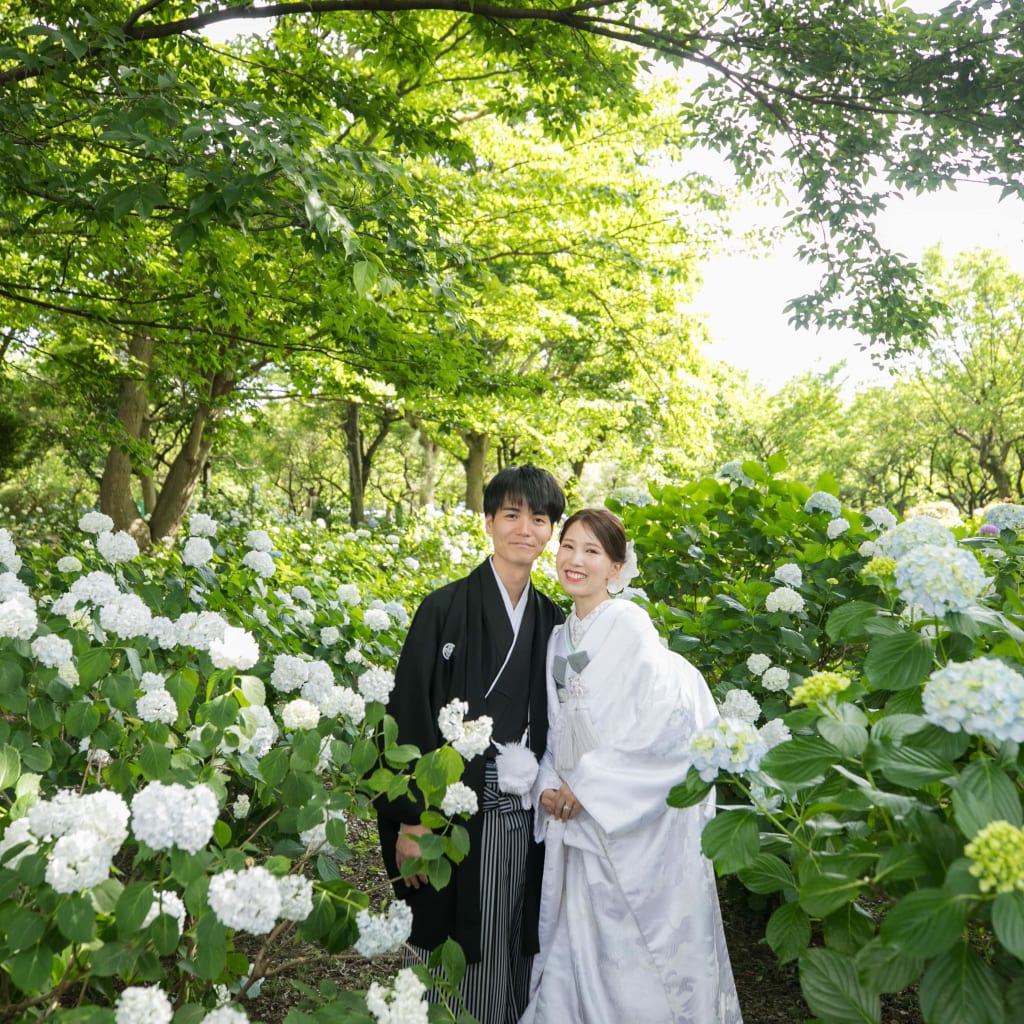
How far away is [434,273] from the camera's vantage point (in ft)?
13.5

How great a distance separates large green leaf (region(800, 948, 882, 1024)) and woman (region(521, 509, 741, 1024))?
1.22m

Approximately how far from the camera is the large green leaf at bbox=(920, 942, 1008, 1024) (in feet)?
3.51

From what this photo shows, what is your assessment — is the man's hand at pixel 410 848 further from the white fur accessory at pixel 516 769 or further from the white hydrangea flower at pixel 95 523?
the white hydrangea flower at pixel 95 523

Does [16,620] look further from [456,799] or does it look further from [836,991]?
[836,991]

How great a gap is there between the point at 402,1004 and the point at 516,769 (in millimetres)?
1156

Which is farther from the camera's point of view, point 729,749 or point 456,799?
point 456,799

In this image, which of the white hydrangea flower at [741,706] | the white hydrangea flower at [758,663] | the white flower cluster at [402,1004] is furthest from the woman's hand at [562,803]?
the white flower cluster at [402,1004]

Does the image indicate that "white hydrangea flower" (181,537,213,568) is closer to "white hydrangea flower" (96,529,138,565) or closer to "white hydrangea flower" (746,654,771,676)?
"white hydrangea flower" (96,529,138,565)

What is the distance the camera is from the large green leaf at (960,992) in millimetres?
1069

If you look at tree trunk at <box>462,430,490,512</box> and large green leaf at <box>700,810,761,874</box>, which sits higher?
tree trunk at <box>462,430,490,512</box>

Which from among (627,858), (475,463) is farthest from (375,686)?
(475,463)

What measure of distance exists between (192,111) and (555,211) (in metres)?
7.77

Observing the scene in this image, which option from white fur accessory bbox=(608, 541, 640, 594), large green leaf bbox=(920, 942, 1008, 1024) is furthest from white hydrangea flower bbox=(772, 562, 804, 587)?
large green leaf bbox=(920, 942, 1008, 1024)

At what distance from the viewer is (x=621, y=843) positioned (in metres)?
2.60
